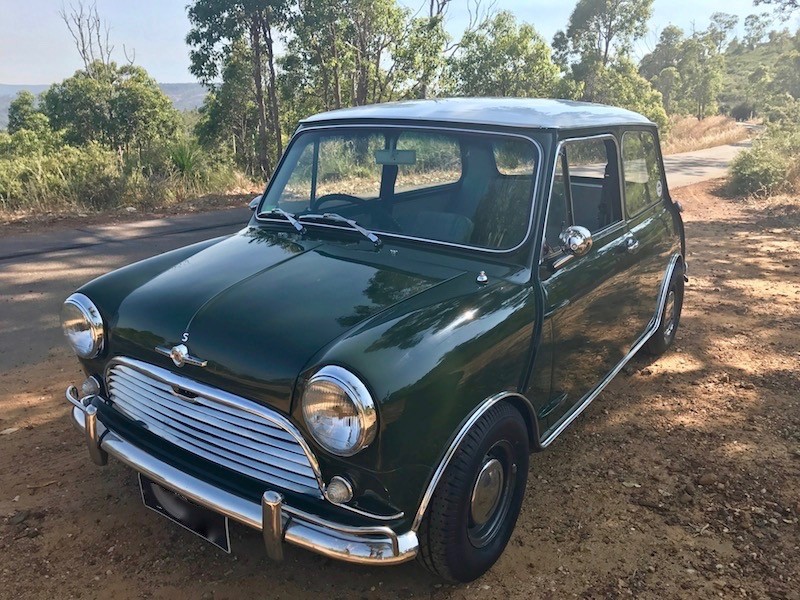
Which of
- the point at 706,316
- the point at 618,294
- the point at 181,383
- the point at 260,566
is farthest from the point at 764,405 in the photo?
the point at 181,383

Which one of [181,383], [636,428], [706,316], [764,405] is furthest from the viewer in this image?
[706,316]

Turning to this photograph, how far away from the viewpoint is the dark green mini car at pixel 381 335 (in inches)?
80.5

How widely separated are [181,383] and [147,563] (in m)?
0.86

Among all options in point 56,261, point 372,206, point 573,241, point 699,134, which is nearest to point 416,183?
point 372,206

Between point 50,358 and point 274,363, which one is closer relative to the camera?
point 274,363

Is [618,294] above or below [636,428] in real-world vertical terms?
above

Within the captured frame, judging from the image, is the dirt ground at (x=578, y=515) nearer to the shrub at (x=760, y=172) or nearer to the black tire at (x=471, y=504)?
the black tire at (x=471, y=504)

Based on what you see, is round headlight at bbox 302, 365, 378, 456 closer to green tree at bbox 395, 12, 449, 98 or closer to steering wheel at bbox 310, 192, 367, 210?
steering wheel at bbox 310, 192, 367, 210

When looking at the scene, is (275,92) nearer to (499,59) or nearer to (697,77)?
(499,59)

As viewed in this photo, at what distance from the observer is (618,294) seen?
3.55 metres

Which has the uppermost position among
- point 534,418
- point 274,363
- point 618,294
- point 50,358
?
point 274,363

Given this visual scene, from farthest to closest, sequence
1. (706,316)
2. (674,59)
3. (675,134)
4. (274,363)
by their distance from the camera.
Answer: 1. (674,59)
2. (675,134)
3. (706,316)
4. (274,363)

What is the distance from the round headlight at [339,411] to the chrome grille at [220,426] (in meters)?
0.10

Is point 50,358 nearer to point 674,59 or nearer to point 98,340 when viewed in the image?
point 98,340
